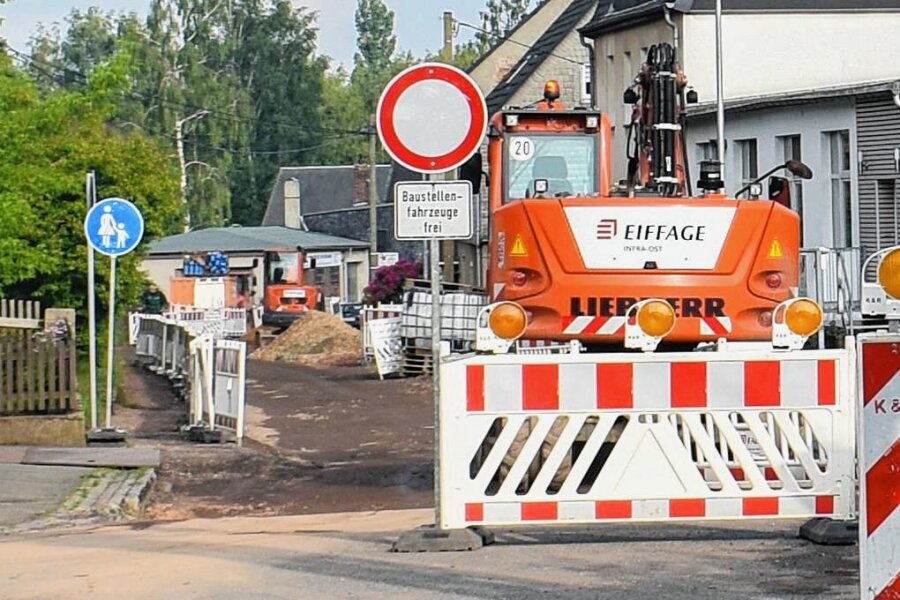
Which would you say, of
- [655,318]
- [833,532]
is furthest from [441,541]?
[833,532]

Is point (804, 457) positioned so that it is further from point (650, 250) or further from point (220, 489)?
point (220, 489)

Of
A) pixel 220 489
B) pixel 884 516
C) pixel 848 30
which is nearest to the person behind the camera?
pixel 884 516

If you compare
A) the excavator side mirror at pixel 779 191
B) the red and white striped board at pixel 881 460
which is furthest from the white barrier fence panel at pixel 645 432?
the excavator side mirror at pixel 779 191

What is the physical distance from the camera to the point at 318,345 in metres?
45.9

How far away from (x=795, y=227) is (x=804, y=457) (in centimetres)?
341

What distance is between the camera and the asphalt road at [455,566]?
8.41 m

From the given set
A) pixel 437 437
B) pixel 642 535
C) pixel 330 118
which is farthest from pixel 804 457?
pixel 330 118

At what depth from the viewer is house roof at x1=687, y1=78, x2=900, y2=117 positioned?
30719 mm

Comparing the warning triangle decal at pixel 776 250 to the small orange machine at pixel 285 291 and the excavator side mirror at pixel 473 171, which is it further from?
the small orange machine at pixel 285 291

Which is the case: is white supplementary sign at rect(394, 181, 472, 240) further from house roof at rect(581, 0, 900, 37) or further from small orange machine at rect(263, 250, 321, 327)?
small orange machine at rect(263, 250, 321, 327)

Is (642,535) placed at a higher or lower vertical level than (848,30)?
lower

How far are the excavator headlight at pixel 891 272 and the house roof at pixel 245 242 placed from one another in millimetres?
71401

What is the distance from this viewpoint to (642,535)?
10.0 meters

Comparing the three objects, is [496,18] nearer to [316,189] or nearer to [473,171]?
[316,189]
